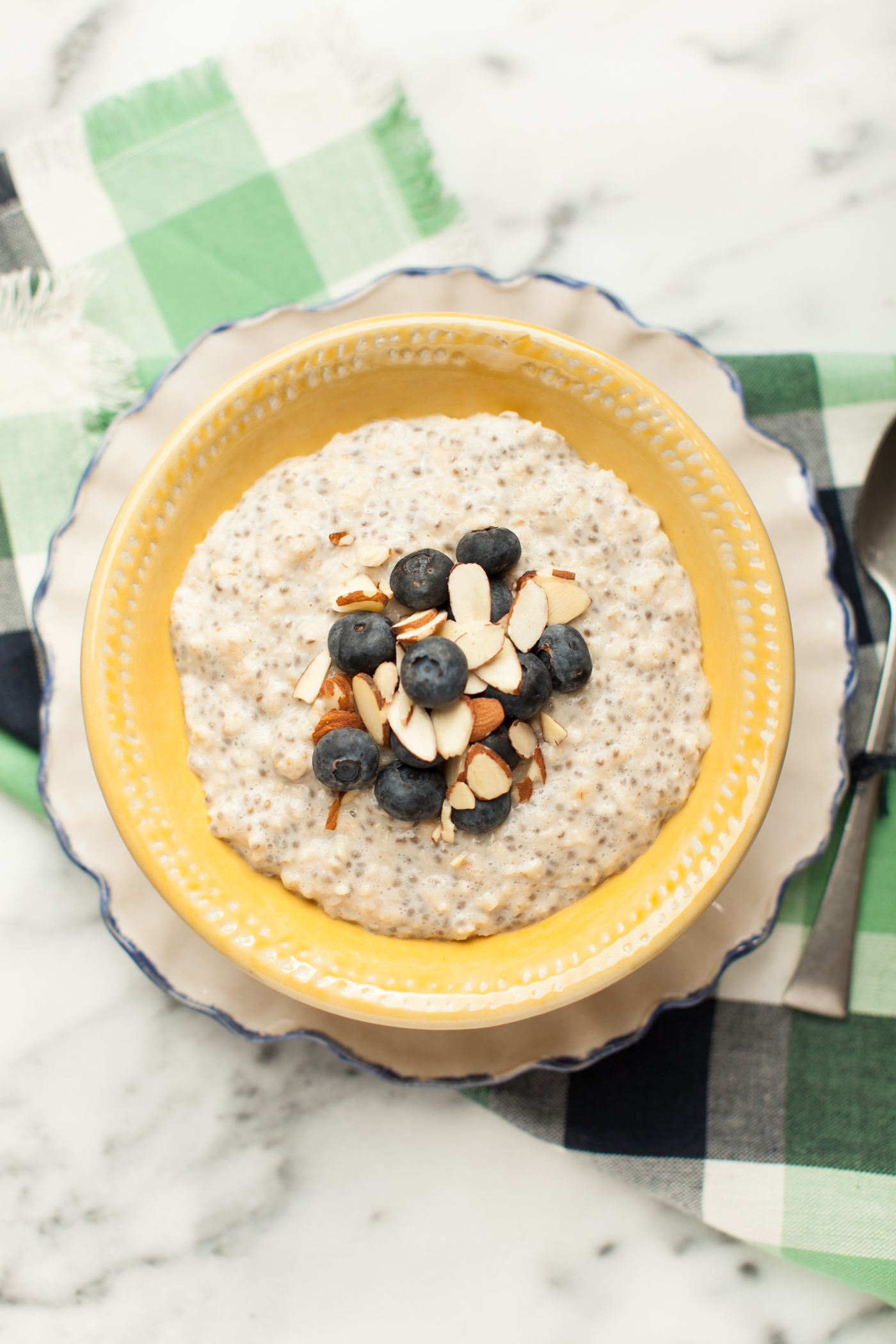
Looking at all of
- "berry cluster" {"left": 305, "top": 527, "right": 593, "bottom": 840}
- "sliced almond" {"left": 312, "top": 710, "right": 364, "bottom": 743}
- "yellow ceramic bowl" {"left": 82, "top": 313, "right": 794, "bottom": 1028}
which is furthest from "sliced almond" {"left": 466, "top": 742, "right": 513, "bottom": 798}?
"yellow ceramic bowl" {"left": 82, "top": 313, "right": 794, "bottom": 1028}

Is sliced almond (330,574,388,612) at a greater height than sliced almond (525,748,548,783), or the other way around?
sliced almond (330,574,388,612)

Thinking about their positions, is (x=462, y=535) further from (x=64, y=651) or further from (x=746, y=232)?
(x=746, y=232)

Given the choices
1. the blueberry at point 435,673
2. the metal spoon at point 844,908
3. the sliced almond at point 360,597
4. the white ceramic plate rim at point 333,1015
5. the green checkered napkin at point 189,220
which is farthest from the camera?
the green checkered napkin at point 189,220

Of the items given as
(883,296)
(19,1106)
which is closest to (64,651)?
(19,1106)

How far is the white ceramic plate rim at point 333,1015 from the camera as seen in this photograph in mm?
1894

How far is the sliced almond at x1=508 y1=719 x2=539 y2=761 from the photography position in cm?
165

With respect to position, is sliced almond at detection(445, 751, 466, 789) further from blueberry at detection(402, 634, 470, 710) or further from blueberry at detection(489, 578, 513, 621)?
blueberry at detection(489, 578, 513, 621)

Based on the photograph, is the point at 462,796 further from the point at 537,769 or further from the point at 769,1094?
the point at 769,1094

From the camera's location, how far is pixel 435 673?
156 cm

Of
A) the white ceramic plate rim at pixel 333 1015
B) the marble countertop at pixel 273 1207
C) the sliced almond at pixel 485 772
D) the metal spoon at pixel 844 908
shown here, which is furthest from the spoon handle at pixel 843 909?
the sliced almond at pixel 485 772

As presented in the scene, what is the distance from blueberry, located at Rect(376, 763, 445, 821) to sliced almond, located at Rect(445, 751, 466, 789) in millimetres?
16

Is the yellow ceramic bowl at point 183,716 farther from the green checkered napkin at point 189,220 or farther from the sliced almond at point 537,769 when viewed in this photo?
the green checkered napkin at point 189,220

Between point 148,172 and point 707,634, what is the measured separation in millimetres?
1639

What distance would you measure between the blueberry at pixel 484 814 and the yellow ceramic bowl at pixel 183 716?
0.82ft
